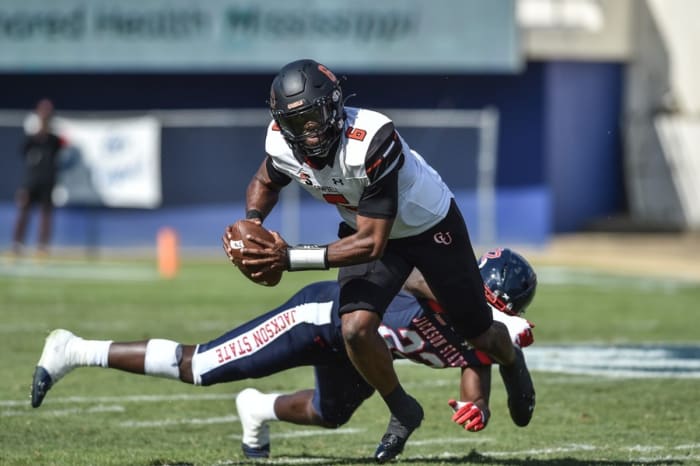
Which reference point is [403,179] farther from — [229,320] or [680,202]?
[680,202]

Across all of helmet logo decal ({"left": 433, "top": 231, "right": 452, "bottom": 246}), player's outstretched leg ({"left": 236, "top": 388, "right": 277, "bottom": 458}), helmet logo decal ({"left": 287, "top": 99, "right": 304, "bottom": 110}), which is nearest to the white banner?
player's outstretched leg ({"left": 236, "top": 388, "right": 277, "bottom": 458})

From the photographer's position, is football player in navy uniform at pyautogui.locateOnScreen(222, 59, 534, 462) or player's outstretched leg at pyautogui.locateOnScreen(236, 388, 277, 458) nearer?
football player in navy uniform at pyautogui.locateOnScreen(222, 59, 534, 462)

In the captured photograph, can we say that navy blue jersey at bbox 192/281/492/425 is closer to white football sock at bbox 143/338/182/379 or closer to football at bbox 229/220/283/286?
white football sock at bbox 143/338/182/379

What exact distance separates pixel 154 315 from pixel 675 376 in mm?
5332

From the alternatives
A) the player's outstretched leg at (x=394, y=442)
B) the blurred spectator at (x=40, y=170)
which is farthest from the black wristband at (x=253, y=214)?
the blurred spectator at (x=40, y=170)

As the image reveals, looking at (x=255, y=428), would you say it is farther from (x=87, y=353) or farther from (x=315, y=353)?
(x=87, y=353)

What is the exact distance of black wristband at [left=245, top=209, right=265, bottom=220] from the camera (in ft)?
20.1

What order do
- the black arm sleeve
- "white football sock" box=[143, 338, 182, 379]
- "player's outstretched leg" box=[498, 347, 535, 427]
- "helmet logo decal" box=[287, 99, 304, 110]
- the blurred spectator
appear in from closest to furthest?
"helmet logo decal" box=[287, 99, 304, 110] → "white football sock" box=[143, 338, 182, 379] → the black arm sleeve → "player's outstretched leg" box=[498, 347, 535, 427] → the blurred spectator

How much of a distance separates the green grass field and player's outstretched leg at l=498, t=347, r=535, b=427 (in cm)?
23

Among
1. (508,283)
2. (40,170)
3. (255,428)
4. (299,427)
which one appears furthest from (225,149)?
(508,283)

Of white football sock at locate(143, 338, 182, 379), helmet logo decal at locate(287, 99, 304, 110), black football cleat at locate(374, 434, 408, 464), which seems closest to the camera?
helmet logo decal at locate(287, 99, 304, 110)

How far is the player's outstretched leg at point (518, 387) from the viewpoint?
645 cm

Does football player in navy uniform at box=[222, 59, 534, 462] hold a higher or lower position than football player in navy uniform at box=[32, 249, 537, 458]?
higher

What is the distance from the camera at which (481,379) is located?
249 inches
